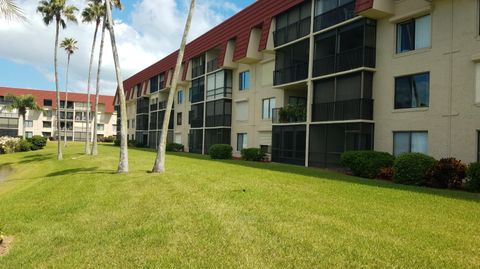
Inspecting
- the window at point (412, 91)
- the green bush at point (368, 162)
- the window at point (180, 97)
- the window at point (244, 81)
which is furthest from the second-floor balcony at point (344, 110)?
the window at point (180, 97)

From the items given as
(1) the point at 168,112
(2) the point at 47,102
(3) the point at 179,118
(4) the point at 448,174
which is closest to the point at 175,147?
(3) the point at 179,118

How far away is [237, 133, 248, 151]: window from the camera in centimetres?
3314

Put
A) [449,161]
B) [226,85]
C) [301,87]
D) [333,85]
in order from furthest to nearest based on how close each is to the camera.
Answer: [226,85] → [301,87] → [333,85] → [449,161]

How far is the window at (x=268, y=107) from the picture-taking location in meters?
29.9

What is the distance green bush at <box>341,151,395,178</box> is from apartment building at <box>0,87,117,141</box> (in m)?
72.7

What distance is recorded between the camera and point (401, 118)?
62.5ft

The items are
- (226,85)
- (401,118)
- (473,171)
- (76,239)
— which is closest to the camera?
(76,239)

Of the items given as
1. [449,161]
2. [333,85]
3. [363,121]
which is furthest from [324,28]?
[449,161]

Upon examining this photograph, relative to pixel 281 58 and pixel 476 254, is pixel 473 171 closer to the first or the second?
pixel 476 254

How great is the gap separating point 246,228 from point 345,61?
52.2 ft

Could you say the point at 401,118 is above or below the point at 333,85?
below

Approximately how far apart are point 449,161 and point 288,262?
11184 mm

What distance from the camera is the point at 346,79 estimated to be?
861 inches

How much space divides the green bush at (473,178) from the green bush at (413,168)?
4.64 ft
